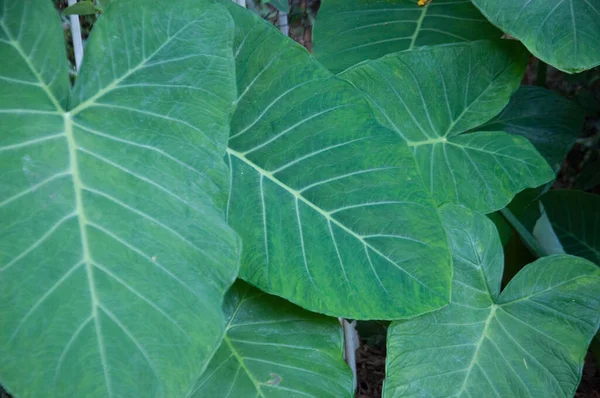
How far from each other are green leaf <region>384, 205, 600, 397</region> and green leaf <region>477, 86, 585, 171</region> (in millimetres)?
601

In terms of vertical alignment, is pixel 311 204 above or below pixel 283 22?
below

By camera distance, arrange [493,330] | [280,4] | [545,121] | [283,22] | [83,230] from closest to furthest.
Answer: [83,230]
[493,330]
[280,4]
[545,121]
[283,22]

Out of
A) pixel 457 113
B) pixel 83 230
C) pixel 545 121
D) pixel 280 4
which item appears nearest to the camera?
pixel 83 230

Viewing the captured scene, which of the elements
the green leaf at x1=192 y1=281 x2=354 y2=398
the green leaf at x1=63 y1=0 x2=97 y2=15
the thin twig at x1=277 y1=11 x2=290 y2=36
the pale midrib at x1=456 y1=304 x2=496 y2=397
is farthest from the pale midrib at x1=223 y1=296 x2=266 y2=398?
the thin twig at x1=277 y1=11 x2=290 y2=36

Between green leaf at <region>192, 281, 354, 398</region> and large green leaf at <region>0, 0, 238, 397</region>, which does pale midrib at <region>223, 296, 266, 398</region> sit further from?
large green leaf at <region>0, 0, 238, 397</region>

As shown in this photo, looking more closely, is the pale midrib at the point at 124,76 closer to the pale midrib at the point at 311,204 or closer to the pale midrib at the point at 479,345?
the pale midrib at the point at 311,204

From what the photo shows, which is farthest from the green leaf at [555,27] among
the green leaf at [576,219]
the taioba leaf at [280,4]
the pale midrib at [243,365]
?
the pale midrib at [243,365]

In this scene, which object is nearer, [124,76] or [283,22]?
[124,76]

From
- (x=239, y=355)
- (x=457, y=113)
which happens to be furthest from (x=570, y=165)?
(x=239, y=355)

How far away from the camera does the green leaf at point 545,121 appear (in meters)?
1.58

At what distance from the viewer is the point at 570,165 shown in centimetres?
223

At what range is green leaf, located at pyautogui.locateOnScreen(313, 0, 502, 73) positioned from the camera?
4.30 ft

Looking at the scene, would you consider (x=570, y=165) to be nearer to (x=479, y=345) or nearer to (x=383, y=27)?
(x=383, y=27)

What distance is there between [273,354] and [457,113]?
2.13 feet
